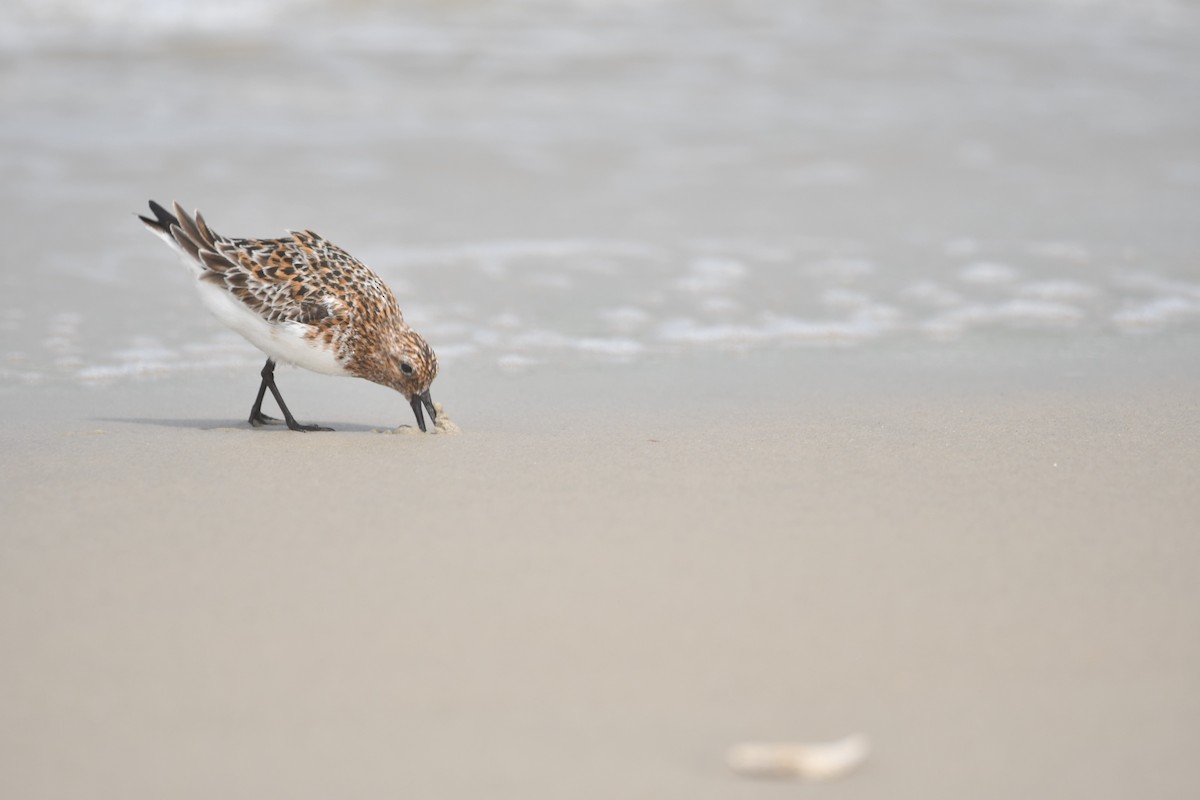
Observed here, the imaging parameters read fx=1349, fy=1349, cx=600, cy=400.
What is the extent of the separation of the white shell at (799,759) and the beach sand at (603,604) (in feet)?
0.10

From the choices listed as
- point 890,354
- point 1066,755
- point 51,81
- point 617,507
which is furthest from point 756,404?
point 51,81

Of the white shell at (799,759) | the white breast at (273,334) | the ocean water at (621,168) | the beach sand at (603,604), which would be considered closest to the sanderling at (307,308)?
the white breast at (273,334)

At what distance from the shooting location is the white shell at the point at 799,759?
7.75 feet

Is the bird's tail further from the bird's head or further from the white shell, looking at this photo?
the white shell

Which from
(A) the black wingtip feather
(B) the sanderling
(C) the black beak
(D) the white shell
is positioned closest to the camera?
(D) the white shell

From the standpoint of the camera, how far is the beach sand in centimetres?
246

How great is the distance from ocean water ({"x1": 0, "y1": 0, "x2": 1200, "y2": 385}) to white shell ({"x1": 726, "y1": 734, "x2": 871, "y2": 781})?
11.2ft

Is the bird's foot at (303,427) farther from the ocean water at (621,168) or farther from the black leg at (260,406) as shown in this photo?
the ocean water at (621,168)

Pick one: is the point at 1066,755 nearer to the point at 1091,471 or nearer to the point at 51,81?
the point at 1091,471

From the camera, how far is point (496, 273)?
7.13 m

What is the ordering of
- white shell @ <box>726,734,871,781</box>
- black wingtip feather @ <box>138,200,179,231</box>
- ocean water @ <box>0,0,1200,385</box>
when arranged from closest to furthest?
white shell @ <box>726,734,871,781</box>, black wingtip feather @ <box>138,200,179,231</box>, ocean water @ <box>0,0,1200,385</box>

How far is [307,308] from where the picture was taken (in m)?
4.58

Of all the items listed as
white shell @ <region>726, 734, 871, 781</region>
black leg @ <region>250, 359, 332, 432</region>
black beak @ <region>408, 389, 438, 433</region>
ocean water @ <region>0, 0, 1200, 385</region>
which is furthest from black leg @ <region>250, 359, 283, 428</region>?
white shell @ <region>726, 734, 871, 781</region>

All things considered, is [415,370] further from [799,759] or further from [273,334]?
[799,759]
